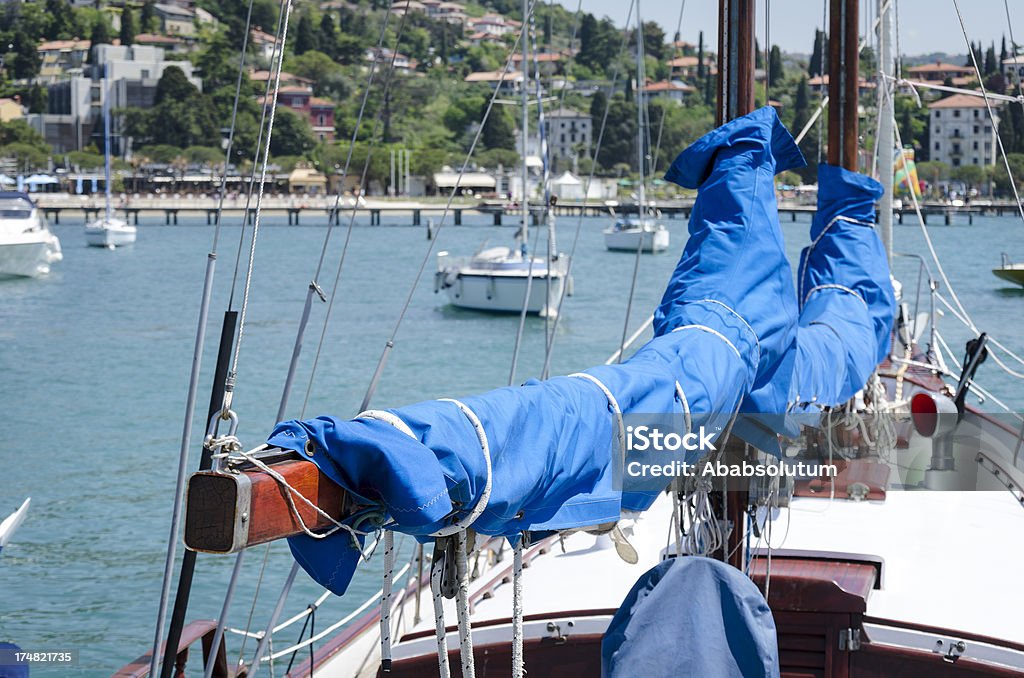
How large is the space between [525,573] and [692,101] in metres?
124

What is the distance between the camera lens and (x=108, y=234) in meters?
64.5

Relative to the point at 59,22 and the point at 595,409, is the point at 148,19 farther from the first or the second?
the point at 595,409

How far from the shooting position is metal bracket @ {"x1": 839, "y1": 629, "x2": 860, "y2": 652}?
13.6ft

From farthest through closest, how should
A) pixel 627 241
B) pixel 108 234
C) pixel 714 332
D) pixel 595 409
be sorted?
Answer: pixel 108 234
pixel 627 241
pixel 714 332
pixel 595 409

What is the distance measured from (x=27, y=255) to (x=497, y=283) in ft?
68.3

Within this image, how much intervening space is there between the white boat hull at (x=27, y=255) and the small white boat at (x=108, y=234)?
18.0m

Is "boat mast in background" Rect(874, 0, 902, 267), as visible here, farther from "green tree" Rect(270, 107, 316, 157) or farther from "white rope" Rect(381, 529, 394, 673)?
"green tree" Rect(270, 107, 316, 157)

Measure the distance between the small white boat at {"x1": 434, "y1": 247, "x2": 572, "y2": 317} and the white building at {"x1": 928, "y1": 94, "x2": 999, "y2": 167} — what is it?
7954cm

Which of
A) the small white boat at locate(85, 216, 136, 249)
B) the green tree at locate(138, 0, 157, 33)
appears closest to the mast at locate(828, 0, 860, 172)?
the small white boat at locate(85, 216, 136, 249)

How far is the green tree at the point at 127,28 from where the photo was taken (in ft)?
500

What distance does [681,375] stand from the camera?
10.9 ft

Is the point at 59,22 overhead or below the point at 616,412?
overhead

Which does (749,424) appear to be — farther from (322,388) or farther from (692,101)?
(692,101)

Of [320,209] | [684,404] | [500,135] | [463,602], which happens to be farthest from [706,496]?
[500,135]
